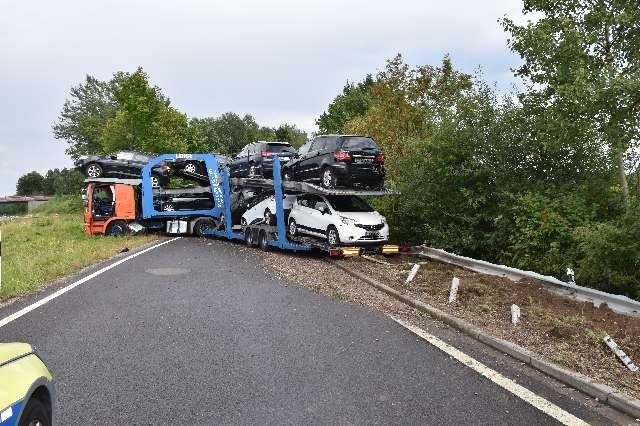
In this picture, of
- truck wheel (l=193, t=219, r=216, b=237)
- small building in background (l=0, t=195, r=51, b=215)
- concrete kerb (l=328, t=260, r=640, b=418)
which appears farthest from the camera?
small building in background (l=0, t=195, r=51, b=215)

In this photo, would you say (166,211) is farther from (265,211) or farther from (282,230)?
(282,230)

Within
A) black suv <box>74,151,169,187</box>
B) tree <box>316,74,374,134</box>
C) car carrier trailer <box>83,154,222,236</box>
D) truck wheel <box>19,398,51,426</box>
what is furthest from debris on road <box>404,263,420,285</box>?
tree <box>316,74,374,134</box>

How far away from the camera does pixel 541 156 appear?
15133mm

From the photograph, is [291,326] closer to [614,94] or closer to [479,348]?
[479,348]

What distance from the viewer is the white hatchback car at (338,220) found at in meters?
14.8

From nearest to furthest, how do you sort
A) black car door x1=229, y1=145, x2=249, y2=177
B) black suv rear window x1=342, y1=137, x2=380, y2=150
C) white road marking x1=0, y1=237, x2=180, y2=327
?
white road marking x1=0, y1=237, x2=180, y2=327 → black suv rear window x1=342, y1=137, x2=380, y2=150 → black car door x1=229, y1=145, x2=249, y2=177

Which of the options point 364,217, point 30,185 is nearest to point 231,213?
point 364,217

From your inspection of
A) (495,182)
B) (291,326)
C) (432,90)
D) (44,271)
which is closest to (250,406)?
(291,326)

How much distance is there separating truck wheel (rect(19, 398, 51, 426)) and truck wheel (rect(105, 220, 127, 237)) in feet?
67.7

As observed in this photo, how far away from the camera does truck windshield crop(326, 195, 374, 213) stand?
1555 centimetres

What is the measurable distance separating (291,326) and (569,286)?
15.6 feet

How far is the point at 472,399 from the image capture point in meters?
4.90

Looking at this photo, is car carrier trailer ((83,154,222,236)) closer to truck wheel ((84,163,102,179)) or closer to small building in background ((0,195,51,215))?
truck wheel ((84,163,102,179))

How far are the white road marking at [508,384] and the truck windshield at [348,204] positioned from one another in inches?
338
